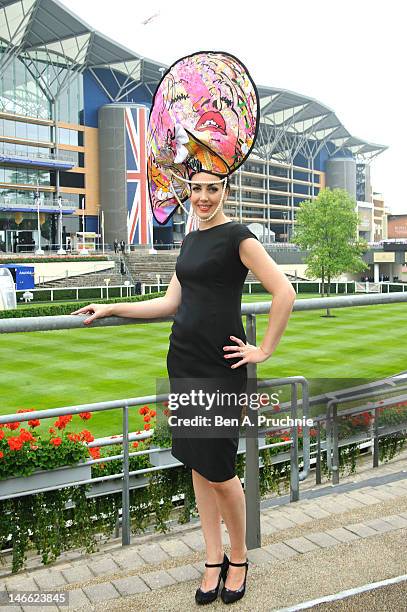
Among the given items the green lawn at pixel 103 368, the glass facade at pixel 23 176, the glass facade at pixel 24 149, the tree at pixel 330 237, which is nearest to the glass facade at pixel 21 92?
the glass facade at pixel 24 149

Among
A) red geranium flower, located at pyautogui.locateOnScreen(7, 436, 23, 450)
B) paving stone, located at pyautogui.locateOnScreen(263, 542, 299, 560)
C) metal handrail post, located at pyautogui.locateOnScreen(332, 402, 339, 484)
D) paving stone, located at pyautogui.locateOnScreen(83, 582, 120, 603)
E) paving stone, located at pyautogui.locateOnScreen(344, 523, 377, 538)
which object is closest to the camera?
paving stone, located at pyautogui.locateOnScreen(83, 582, 120, 603)

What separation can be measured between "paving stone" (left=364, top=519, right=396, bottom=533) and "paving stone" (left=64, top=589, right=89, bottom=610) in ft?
5.34

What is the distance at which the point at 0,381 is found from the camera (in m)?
17.0

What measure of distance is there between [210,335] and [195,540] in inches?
56.0

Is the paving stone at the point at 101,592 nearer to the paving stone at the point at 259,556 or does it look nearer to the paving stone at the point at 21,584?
the paving stone at the point at 21,584

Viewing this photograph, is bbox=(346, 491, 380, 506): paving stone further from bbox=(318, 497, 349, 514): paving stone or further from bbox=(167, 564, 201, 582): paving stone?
bbox=(167, 564, 201, 582): paving stone

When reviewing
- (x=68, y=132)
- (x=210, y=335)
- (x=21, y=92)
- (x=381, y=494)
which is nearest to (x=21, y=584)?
(x=210, y=335)

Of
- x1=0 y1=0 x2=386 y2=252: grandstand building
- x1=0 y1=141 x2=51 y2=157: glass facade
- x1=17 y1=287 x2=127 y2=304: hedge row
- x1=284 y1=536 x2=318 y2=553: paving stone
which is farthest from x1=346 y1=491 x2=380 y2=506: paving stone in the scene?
x1=0 y1=141 x2=51 y2=157: glass facade

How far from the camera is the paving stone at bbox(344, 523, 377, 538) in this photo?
3527mm

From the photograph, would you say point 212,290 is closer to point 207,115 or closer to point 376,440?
point 207,115

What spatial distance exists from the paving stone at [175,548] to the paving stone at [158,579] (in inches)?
11.8

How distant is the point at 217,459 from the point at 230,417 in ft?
0.63

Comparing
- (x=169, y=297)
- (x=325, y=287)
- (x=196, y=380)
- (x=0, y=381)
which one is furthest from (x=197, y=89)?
(x=325, y=287)

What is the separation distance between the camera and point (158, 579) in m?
3.05
